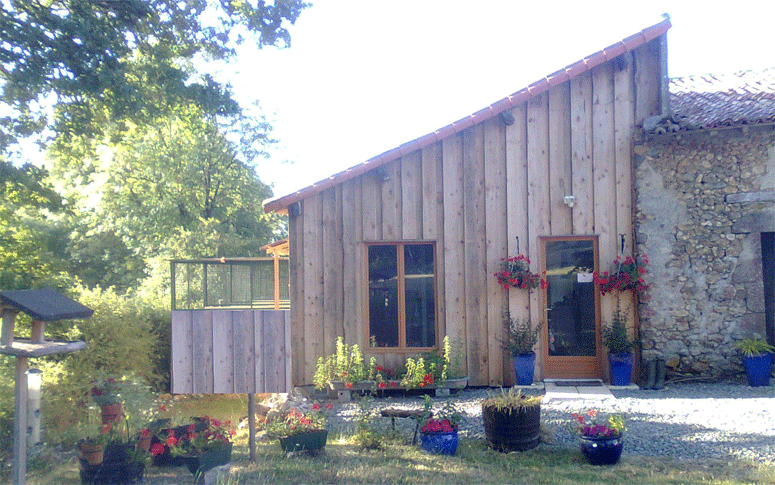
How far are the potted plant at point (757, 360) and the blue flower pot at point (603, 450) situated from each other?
4.28 m

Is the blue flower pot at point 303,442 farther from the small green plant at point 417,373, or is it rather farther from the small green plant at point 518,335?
the small green plant at point 518,335

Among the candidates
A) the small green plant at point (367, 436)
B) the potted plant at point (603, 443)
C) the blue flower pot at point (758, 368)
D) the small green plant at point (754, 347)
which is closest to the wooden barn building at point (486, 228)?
the small green plant at point (754, 347)

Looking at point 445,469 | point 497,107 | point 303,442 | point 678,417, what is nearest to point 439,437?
point 445,469

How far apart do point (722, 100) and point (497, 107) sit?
3.68m

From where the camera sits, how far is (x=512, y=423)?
20.3 ft

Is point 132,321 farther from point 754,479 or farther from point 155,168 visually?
point 155,168

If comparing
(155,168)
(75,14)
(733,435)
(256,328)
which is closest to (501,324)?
(733,435)

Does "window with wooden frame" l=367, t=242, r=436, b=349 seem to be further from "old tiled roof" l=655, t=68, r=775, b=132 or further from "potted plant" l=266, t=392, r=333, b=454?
"old tiled roof" l=655, t=68, r=775, b=132

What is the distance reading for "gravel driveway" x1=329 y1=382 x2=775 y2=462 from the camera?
6.23m

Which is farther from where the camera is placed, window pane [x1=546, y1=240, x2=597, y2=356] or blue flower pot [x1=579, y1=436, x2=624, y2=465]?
window pane [x1=546, y1=240, x2=597, y2=356]

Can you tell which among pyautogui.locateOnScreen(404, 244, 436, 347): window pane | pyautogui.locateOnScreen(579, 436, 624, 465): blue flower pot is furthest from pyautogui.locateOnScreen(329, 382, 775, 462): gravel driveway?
pyautogui.locateOnScreen(404, 244, 436, 347): window pane

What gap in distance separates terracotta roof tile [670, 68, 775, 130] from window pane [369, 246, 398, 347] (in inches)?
186

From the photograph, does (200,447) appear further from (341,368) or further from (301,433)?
(341,368)

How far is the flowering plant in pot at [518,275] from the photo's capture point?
9344 millimetres
